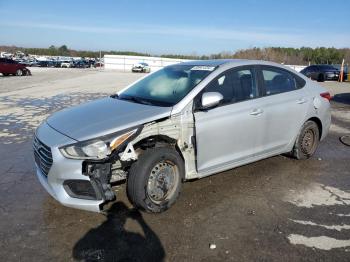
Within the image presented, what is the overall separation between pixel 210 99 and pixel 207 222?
4.69 feet

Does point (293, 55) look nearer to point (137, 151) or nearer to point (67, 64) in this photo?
point (67, 64)

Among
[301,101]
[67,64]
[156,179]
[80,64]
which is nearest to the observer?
[156,179]

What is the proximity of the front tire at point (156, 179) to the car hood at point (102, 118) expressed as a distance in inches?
15.9

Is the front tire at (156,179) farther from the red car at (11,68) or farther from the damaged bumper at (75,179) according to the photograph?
the red car at (11,68)

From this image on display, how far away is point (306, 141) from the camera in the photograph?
6.50 meters

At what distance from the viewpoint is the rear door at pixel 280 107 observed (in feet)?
18.2

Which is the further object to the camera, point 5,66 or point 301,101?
point 5,66

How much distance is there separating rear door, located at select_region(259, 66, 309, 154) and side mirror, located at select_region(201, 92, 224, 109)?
3.20ft

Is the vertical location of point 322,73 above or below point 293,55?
below

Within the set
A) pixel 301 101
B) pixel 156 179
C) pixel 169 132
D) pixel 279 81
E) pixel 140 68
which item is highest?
pixel 279 81

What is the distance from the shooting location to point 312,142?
21.7ft

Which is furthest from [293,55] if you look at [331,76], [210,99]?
[210,99]

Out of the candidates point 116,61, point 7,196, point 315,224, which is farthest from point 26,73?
point 315,224

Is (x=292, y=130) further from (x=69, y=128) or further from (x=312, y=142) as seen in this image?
(x=69, y=128)
